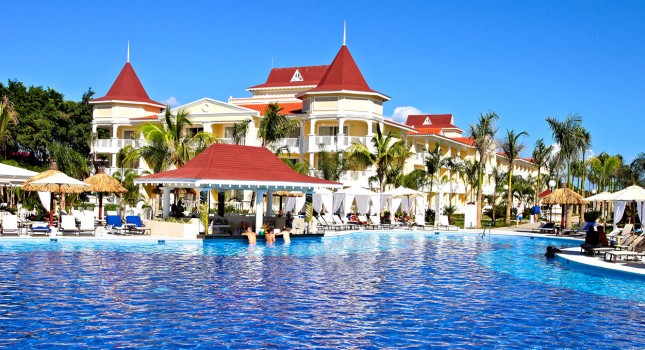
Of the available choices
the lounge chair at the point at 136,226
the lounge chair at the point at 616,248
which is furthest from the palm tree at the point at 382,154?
the lounge chair at the point at 616,248

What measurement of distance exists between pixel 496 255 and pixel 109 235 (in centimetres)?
1381

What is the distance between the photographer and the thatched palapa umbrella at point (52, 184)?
24516 millimetres

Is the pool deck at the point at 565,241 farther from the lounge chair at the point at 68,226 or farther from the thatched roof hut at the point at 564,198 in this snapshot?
the thatched roof hut at the point at 564,198

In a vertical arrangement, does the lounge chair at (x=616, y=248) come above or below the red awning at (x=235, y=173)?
below

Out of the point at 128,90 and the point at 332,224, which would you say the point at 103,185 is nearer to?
the point at 332,224

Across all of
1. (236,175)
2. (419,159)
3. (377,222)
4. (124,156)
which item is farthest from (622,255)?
(124,156)

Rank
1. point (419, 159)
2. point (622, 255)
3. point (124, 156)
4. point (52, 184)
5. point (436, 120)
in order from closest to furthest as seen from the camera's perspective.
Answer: point (622, 255), point (52, 184), point (124, 156), point (419, 159), point (436, 120)

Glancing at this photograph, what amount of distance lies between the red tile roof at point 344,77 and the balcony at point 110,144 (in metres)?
14.9

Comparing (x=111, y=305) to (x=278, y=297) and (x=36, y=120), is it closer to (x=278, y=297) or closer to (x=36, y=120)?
(x=278, y=297)

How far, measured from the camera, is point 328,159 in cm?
4191

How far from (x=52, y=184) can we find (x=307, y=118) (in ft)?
77.2

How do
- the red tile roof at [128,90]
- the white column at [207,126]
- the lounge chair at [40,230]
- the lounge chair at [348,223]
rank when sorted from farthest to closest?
1. the red tile roof at [128,90]
2. the white column at [207,126]
3. the lounge chair at [348,223]
4. the lounge chair at [40,230]

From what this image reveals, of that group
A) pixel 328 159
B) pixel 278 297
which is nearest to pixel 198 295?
pixel 278 297

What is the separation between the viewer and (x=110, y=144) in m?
51.1
